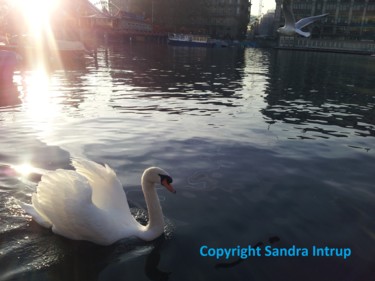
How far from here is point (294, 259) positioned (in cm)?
543

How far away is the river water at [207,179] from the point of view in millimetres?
5211

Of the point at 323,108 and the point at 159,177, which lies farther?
the point at 323,108

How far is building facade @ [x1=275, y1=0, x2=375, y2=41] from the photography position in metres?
125

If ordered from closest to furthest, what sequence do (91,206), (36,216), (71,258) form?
(91,206), (71,258), (36,216)

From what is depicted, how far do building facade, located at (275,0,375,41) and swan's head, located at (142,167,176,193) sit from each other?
138144 mm

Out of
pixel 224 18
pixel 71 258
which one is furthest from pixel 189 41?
pixel 71 258

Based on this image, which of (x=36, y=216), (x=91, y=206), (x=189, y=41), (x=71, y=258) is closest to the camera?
(x=91, y=206)

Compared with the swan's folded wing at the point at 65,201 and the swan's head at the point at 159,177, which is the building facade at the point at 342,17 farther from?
the swan's folded wing at the point at 65,201

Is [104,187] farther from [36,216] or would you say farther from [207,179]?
[207,179]

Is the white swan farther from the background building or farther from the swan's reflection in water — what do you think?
the background building

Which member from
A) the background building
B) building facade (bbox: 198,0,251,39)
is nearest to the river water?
the background building

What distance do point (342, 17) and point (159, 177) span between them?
14664 centimetres

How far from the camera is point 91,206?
510cm

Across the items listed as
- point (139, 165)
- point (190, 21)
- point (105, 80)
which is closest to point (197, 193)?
point (139, 165)
